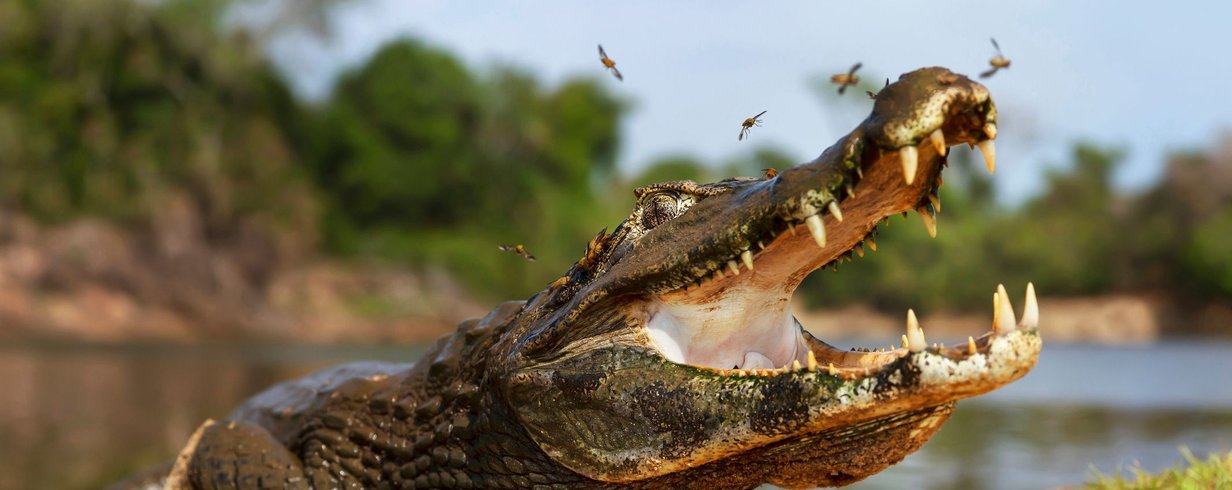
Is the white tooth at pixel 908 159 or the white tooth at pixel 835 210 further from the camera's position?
the white tooth at pixel 835 210

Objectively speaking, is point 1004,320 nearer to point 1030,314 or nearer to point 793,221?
point 1030,314

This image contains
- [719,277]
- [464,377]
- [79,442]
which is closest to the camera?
[719,277]

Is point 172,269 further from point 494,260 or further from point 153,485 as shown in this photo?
point 153,485

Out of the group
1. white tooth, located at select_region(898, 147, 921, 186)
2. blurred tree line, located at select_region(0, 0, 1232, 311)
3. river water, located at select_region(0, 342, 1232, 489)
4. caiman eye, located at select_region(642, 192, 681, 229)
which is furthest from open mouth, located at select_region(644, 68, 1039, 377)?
blurred tree line, located at select_region(0, 0, 1232, 311)

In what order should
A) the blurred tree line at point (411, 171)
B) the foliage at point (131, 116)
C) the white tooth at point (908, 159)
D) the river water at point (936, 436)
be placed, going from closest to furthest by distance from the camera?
the white tooth at point (908, 159) < the river water at point (936, 436) < the foliage at point (131, 116) < the blurred tree line at point (411, 171)

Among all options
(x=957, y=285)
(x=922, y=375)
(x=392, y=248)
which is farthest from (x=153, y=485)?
(x=957, y=285)

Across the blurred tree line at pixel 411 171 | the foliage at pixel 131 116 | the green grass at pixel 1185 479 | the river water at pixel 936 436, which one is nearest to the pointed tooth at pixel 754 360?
the green grass at pixel 1185 479

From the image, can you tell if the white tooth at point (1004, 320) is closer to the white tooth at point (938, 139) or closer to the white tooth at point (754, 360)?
the white tooth at point (938, 139)
